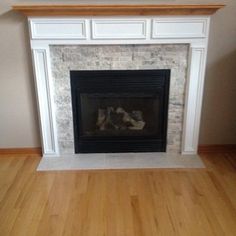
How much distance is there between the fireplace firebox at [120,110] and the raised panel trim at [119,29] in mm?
318

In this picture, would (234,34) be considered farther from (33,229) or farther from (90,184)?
(33,229)

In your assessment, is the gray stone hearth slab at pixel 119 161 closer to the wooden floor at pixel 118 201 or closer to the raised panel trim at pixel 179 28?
the wooden floor at pixel 118 201

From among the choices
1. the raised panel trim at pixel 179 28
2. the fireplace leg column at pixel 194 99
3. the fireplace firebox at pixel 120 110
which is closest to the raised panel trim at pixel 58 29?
the fireplace firebox at pixel 120 110

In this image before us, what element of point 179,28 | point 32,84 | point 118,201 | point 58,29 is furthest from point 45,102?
point 179,28

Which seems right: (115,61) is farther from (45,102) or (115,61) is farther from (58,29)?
(45,102)

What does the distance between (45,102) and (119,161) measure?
0.88 meters

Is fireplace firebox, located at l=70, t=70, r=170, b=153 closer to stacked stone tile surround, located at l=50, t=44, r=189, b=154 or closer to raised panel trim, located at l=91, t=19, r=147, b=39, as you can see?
stacked stone tile surround, located at l=50, t=44, r=189, b=154

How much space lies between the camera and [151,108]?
271 cm

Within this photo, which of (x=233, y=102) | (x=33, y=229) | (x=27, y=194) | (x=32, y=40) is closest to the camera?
(x=33, y=229)

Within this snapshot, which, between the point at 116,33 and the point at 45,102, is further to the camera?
the point at 45,102

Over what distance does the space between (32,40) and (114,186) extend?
1.40 m

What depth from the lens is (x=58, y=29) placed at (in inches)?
90.5

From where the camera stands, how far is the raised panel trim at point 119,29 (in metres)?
2.29

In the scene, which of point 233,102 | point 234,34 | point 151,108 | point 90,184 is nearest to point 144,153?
point 151,108
